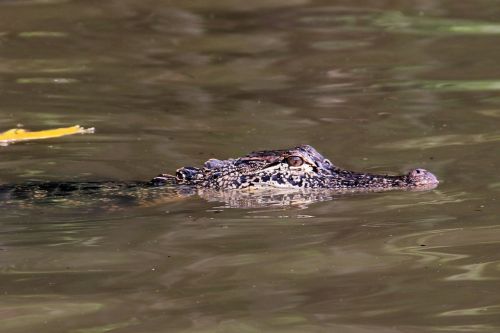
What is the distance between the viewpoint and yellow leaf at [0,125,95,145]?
12.0m

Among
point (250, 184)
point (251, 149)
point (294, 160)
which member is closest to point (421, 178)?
point (294, 160)

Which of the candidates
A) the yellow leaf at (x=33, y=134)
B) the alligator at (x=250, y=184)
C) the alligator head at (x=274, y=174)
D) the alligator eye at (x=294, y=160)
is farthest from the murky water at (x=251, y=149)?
the alligator eye at (x=294, y=160)

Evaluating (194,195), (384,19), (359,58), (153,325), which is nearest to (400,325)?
(153,325)

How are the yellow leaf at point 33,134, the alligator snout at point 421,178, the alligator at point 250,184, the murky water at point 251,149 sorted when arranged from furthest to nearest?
the yellow leaf at point 33,134, the alligator at point 250,184, the alligator snout at point 421,178, the murky water at point 251,149

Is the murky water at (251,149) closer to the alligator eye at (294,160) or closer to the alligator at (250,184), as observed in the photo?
the alligator at (250,184)

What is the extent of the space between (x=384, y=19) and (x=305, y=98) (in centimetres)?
361

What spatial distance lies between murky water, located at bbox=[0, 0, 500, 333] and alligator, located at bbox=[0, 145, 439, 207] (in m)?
0.24

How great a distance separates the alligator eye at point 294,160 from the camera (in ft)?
33.1

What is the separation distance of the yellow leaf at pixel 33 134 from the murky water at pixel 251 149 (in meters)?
0.08

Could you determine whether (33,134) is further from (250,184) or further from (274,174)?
(274,174)

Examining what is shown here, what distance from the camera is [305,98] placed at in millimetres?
13500

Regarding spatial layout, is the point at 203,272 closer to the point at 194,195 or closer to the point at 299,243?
the point at 299,243

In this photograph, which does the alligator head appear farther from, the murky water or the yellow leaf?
the yellow leaf

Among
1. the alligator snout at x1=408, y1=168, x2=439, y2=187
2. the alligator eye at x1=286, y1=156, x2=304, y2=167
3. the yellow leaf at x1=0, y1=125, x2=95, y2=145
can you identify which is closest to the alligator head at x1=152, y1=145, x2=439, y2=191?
the alligator eye at x1=286, y1=156, x2=304, y2=167
